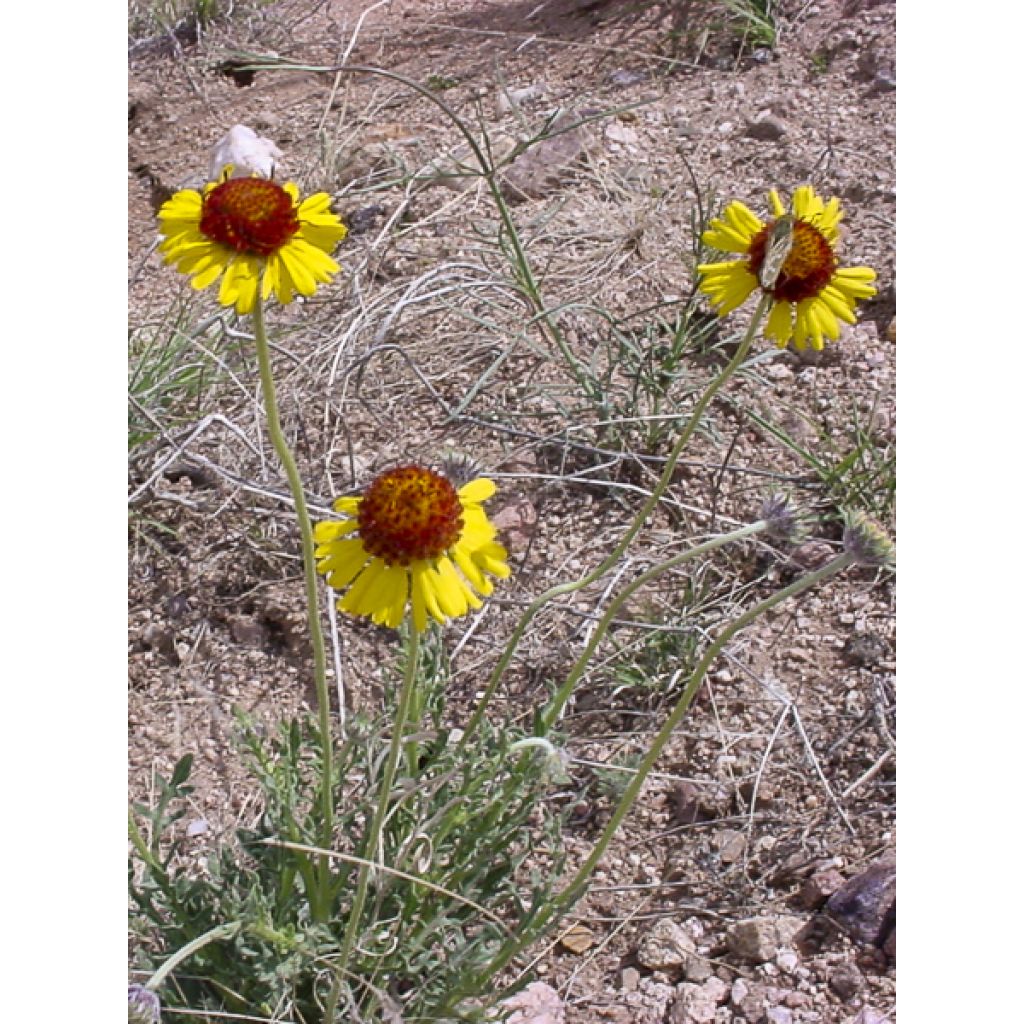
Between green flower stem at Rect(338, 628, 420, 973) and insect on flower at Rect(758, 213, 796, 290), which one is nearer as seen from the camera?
green flower stem at Rect(338, 628, 420, 973)

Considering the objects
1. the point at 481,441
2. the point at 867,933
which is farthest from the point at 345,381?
the point at 867,933

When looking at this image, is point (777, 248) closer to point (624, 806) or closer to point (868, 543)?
point (868, 543)

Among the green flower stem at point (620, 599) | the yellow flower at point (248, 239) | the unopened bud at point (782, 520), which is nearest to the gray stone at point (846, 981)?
the green flower stem at point (620, 599)

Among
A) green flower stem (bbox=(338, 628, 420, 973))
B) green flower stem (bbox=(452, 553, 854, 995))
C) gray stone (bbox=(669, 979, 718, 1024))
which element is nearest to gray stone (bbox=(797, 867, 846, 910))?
gray stone (bbox=(669, 979, 718, 1024))

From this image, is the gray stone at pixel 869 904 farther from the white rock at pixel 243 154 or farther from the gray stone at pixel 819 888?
the white rock at pixel 243 154

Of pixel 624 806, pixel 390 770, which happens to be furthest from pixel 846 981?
pixel 390 770

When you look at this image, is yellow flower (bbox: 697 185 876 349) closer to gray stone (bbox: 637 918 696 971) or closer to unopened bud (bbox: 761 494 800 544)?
unopened bud (bbox: 761 494 800 544)

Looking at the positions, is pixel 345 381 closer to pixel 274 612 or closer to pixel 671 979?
pixel 274 612
